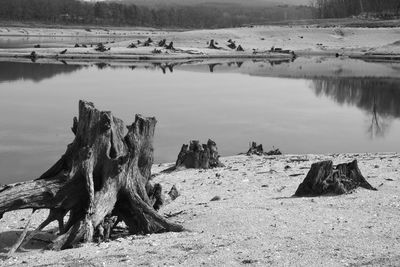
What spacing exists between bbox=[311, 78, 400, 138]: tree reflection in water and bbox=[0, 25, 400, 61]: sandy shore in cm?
1637

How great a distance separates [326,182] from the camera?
786 centimetres

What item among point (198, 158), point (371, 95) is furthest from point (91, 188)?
point (371, 95)

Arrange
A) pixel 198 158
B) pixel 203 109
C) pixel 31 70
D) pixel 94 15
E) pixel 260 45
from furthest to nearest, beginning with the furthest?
pixel 94 15
pixel 260 45
pixel 31 70
pixel 203 109
pixel 198 158

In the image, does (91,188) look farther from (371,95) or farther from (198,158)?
(371,95)

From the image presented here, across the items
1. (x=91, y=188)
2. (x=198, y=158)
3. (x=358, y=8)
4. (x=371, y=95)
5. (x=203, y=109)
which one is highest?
(x=358, y=8)

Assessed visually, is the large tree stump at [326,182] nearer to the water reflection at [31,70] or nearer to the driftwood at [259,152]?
the driftwood at [259,152]

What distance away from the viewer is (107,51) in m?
43.5

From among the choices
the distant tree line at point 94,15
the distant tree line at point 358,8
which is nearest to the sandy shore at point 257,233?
the distant tree line at point 358,8

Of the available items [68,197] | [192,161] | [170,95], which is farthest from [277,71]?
[68,197]

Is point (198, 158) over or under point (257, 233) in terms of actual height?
under

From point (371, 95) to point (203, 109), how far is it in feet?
27.9

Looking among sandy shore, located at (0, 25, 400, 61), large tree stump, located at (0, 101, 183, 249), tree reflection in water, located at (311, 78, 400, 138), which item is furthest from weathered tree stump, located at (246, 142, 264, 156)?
sandy shore, located at (0, 25, 400, 61)

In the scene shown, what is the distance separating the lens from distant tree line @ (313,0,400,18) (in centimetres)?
9696

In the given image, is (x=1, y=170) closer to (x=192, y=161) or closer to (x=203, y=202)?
(x=192, y=161)
